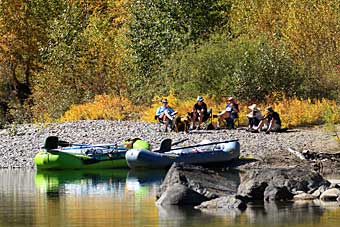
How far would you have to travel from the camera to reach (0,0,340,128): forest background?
42.2 metres

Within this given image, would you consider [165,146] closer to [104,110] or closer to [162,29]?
[104,110]

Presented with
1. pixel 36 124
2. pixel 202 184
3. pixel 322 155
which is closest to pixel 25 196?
pixel 202 184

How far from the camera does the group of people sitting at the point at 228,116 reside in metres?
37.3

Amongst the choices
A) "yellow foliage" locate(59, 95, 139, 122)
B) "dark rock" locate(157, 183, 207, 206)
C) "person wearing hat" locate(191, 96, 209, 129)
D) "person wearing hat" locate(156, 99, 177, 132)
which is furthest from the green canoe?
"dark rock" locate(157, 183, 207, 206)

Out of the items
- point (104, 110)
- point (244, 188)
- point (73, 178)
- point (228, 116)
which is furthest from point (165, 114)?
point (244, 188)

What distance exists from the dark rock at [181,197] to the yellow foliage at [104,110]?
18.4 meters

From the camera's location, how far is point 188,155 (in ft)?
110

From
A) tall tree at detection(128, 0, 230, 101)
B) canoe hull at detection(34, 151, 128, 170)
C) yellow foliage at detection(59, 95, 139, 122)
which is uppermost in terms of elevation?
tall tree at detection(128, 0, 230, 101)

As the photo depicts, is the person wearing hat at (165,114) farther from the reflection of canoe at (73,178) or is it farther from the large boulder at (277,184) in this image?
the large boulder at (277,184)

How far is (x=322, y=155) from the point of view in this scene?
109 ft

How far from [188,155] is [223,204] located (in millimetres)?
9583

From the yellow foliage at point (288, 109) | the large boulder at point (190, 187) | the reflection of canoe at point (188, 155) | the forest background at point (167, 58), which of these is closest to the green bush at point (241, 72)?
the forest background at point (167, 58)

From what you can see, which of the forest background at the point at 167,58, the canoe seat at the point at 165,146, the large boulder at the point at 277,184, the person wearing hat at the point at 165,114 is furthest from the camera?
the forest background at the point at 167,58

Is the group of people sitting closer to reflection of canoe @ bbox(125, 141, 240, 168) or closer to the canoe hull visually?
reflection of canoe @ bbox(125, 141, 240, 168)
